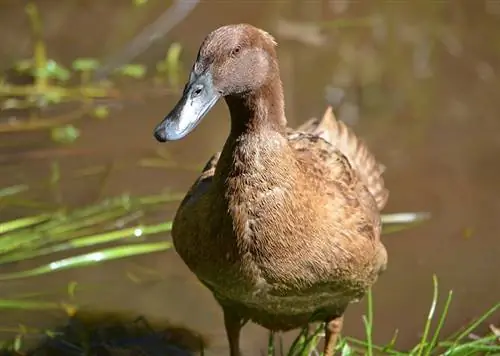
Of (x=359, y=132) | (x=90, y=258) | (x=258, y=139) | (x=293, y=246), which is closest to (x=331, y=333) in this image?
(x=293, y=246)

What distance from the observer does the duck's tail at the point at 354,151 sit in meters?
3.25

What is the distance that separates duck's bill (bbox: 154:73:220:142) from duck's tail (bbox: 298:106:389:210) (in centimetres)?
108

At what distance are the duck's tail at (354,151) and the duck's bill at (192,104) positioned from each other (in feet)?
3.54

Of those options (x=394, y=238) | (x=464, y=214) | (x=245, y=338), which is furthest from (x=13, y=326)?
(x=464, y=214)

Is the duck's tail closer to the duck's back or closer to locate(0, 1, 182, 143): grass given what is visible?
the duck's back

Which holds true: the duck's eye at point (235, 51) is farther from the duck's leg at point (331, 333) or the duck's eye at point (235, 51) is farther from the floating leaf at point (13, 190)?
the floating leaf at point (13, 190)

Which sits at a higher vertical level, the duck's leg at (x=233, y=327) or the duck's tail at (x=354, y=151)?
the duck's tail at (x=354, y=151)

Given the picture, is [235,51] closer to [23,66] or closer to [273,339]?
[273,339]

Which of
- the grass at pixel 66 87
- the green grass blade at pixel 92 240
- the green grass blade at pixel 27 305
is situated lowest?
the green grass blade at pixel 27 305

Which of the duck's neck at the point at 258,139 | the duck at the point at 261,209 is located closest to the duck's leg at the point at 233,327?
the duck at the point at 261,209

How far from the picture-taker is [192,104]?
221cm

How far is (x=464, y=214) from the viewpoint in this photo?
145 inches

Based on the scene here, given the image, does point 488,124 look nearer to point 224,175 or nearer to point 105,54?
point 105,54

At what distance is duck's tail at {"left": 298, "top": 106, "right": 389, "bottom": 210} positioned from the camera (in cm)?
325
